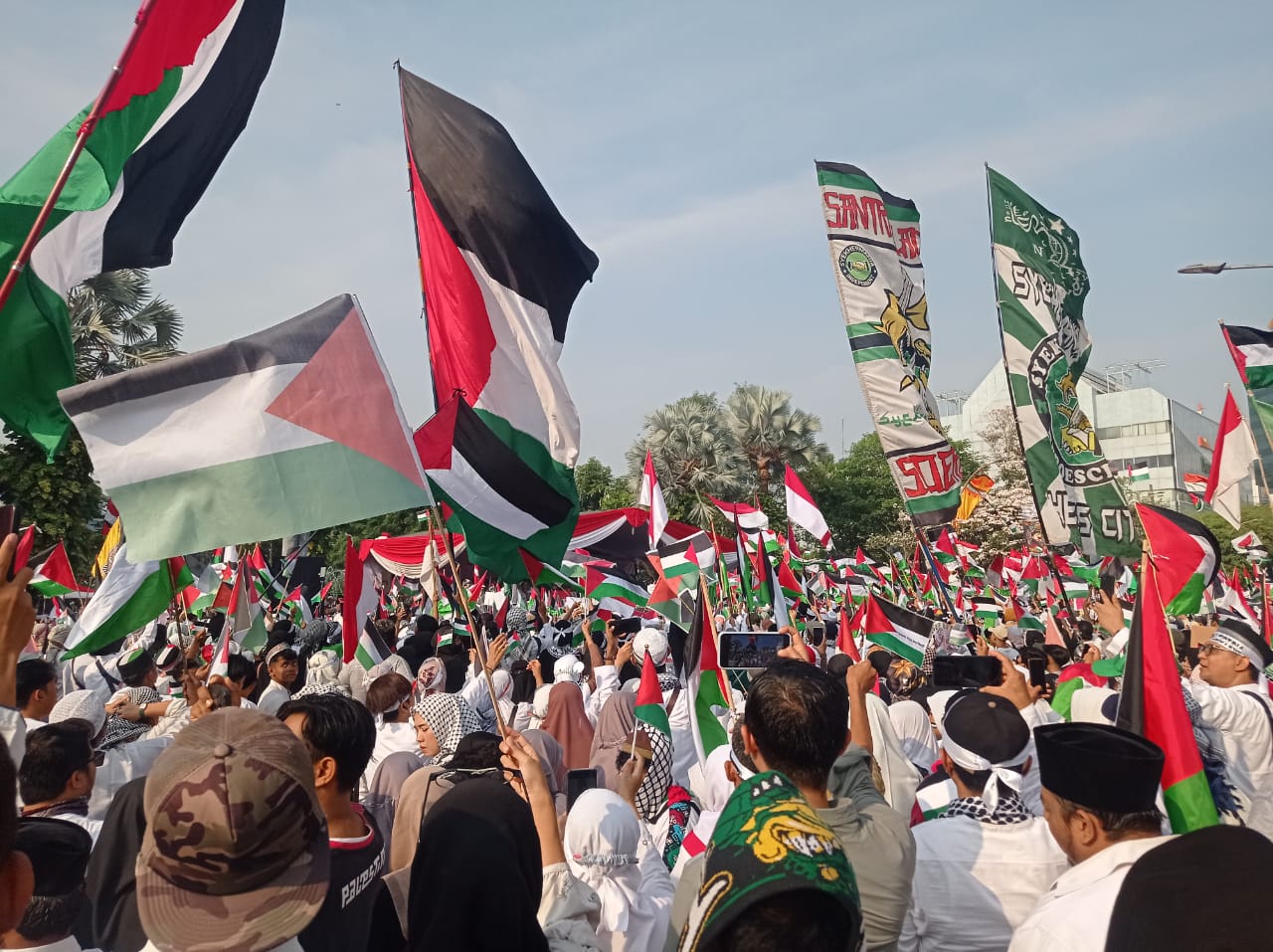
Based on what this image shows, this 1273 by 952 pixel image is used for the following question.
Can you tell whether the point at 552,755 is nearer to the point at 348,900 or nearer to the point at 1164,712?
the point at 348,900

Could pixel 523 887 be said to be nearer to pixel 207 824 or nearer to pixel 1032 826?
pixel 207 824

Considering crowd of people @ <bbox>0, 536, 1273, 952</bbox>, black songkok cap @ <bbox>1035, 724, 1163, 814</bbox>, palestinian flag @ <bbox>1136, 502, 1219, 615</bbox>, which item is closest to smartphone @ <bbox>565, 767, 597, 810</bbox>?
crowd of people @ <bbox>0, 536, 1273, 952</bbox>

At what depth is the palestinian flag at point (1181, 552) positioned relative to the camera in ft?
25.3

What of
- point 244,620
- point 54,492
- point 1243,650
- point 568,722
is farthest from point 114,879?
point 54,492

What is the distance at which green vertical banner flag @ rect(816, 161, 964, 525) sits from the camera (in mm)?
10164

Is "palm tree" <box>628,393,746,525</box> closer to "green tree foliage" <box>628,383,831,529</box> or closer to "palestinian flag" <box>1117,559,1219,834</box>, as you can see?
"green tree foliage" <box>628,383,831,529</box>

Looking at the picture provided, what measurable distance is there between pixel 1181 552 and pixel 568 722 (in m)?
4.80

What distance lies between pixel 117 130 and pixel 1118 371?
124579 millimetres

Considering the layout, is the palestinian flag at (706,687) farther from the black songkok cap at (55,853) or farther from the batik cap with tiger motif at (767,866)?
the batik cap with tiger motif at (767,866)

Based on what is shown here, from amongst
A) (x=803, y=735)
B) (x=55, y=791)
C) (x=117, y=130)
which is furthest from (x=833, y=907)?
(x=117, y=130)

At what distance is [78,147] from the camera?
13.1 ft

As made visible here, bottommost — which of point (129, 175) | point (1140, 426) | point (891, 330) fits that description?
point (1140, 426)

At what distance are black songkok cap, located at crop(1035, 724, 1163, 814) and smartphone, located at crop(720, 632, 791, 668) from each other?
258cm

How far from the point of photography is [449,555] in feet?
11.6
